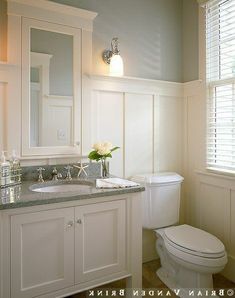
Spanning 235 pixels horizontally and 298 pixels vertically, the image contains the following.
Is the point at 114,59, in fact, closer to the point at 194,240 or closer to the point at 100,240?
the point at 100,240

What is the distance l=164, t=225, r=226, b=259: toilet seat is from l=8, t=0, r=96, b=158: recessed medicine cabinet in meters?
0.99

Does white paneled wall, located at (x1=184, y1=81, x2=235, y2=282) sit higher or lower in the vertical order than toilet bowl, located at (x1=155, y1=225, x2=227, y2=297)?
higher

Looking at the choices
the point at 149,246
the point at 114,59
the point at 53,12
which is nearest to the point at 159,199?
the point at 149,246

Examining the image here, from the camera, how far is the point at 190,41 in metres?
2.43

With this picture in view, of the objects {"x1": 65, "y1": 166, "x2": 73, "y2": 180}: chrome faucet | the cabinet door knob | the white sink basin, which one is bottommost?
the cabinet door knob

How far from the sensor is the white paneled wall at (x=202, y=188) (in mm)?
2055

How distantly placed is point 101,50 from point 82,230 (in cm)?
144

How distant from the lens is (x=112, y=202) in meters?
1.60

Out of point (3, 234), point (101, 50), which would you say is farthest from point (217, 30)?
point (3, 234)

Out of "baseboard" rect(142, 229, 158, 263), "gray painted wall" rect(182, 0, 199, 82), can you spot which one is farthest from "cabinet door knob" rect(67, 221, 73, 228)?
"gray painted wall" rect(182, 0, 199, 82)

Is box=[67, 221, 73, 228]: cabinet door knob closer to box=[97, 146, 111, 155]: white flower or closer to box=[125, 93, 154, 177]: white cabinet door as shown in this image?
box=[97, 146, 111, 155]: white flower

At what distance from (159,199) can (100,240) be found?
2.41ft

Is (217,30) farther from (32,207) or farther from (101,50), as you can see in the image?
(32,207)

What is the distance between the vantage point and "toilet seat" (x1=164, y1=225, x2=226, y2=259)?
1.64 meters
